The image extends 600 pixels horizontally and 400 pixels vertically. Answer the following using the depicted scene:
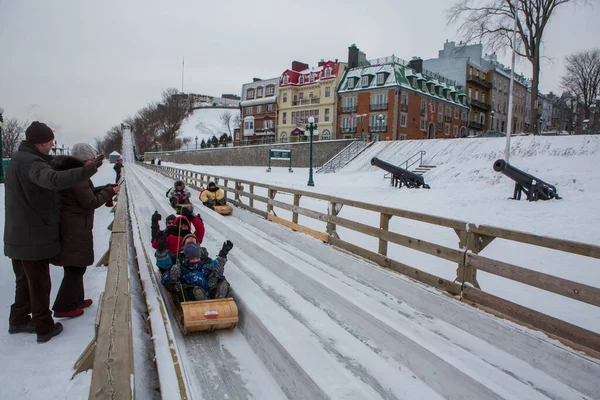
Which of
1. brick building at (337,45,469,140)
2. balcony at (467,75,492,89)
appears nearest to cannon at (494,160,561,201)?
brick building at (337,45,469,140)

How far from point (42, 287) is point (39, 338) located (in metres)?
0.49

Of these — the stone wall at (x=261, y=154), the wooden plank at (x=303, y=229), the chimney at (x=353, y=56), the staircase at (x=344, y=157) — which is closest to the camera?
the wooden plank at (x=303, y=229)

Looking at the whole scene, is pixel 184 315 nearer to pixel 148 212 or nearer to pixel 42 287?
pixel 42 287

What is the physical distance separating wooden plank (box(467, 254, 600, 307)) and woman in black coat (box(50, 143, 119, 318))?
4208 mm

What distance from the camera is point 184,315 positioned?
153 inches

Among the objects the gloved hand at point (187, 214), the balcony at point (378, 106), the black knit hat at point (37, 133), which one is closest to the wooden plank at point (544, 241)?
the gloved hand at point (187, 214)

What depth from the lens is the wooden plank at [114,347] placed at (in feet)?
6.39

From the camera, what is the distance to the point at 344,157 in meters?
31.2

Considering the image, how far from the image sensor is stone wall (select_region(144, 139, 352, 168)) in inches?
1328

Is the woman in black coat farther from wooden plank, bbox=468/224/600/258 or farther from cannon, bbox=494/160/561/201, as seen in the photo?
cannon, bbox=494/160/561/201

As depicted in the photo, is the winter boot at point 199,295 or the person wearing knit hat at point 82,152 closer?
the person wearing knit hat at point 82,152

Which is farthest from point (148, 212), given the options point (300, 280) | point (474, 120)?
point (474, 120)

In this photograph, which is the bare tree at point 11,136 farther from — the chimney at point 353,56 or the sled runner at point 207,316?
the sled runner at point 207,316

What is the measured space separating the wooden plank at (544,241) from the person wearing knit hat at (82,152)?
4283mm
